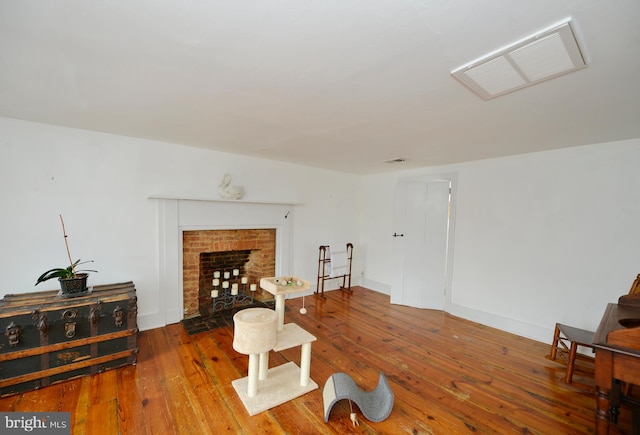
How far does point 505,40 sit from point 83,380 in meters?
3.61

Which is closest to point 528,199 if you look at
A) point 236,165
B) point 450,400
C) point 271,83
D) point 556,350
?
point 556,350

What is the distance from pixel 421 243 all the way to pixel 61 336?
13.8ft

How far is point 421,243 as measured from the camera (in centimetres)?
408

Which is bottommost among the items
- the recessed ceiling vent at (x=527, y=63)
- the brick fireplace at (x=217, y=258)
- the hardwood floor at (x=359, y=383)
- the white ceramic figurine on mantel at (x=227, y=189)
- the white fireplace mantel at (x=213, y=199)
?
the hardwood floor at (x=359, y=383)

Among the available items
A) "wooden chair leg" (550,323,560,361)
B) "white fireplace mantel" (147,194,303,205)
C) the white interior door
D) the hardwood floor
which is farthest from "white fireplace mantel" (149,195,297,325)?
"wooden chair leg" (550,323,560,361)

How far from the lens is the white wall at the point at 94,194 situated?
2420 mm

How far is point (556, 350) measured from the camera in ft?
8.81

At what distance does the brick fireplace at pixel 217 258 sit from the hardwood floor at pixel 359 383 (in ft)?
1.72

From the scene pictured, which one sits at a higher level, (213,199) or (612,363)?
(213,199)

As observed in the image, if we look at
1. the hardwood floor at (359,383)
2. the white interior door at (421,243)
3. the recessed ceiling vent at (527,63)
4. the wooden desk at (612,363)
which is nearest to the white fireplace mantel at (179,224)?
the hardwood floor at (359,383)

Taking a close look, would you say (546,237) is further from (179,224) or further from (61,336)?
(61,336)
